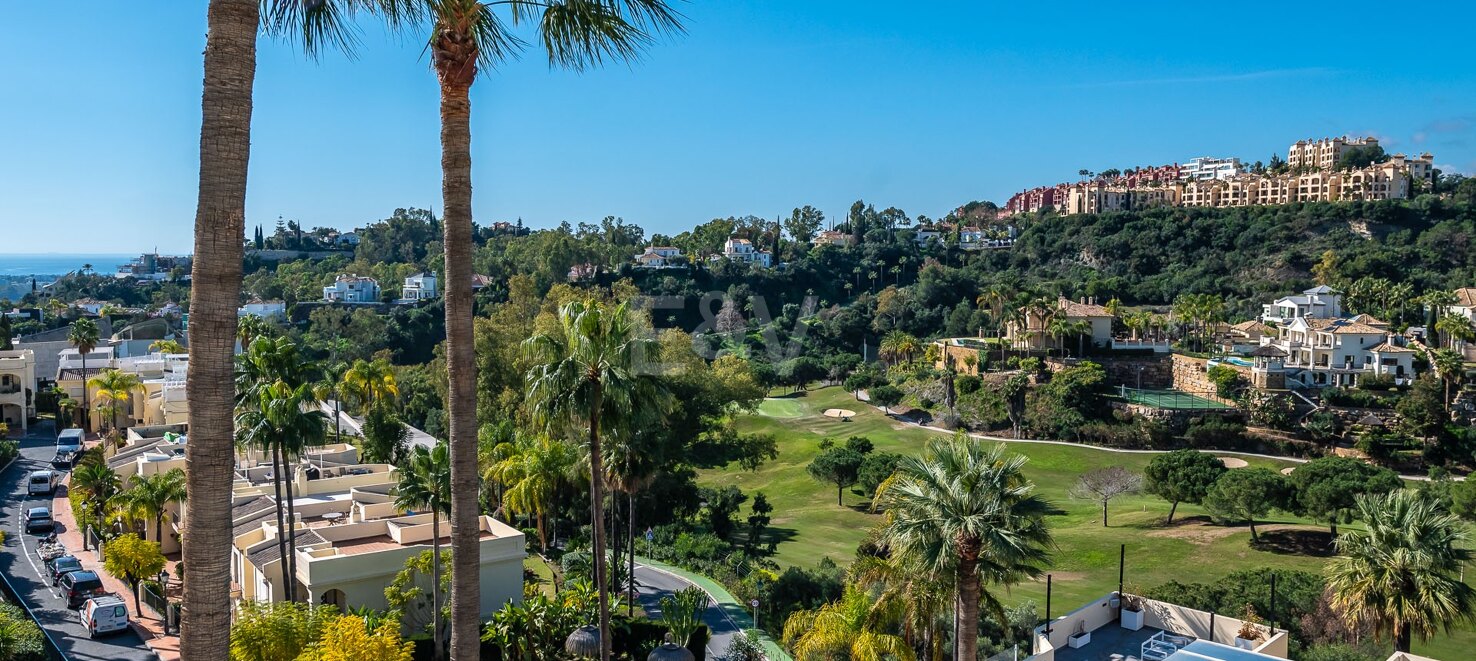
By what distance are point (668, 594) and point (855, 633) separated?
1029 centimetres

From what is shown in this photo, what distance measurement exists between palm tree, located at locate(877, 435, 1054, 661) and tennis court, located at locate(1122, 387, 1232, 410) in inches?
1915

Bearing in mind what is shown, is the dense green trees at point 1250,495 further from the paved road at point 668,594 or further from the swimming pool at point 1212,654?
the swimming pool at point 1212,654

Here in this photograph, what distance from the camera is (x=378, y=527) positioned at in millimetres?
24672

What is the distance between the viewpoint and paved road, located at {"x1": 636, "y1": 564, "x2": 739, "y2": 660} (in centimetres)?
2308

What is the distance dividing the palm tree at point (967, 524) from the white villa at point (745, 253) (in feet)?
339

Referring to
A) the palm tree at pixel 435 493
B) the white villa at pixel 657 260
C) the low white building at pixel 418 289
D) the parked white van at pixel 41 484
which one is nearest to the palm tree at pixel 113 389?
the parked white van at pixel 41 484

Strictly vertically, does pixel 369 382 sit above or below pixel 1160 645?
above

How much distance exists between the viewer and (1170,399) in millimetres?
60531

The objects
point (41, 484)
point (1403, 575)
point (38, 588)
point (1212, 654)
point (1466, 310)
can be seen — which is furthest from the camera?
point (1466, 310)

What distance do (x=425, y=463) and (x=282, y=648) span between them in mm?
4882

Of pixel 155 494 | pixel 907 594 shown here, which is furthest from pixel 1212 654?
pixel 155 494

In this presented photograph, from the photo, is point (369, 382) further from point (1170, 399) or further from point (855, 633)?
point (1170, 399)

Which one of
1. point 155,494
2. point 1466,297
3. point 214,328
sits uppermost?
point 214,328

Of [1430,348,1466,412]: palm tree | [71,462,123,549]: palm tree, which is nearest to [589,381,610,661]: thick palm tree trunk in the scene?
[71,462,123,549]: palm tree
